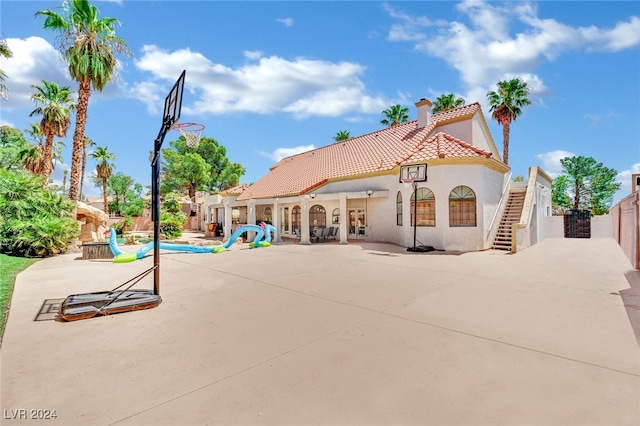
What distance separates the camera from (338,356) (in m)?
4.12

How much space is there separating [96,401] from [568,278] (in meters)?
10.8

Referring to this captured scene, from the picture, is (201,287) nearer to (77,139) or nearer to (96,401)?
(96,401)

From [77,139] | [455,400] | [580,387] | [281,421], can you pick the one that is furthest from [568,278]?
[77,139]

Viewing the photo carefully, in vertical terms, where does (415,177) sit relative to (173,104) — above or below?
below

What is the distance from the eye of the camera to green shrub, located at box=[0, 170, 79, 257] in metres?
14.1

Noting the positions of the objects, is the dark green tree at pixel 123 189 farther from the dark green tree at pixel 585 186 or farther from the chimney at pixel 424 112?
the dark green tree at pixel 585 186

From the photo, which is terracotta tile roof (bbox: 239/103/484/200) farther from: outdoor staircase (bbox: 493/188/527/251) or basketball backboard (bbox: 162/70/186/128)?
basketball backboard (bbox: 162/70/186/128)

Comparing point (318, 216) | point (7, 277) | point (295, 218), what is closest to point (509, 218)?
point (318, 216)

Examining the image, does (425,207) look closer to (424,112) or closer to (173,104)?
(424,112)

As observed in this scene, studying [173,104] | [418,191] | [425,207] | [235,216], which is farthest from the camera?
[235,216]

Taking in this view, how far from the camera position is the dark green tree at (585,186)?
44875mm

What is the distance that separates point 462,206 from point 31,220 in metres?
20.9

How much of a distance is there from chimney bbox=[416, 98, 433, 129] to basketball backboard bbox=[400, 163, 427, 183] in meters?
6.77

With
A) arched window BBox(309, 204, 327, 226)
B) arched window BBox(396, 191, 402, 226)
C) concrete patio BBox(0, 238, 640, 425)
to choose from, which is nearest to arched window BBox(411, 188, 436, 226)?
arched window BBox(396, 191, 402, 226)
